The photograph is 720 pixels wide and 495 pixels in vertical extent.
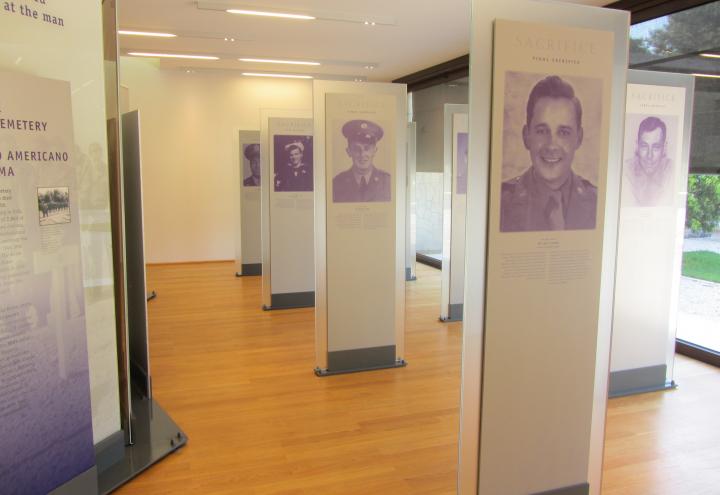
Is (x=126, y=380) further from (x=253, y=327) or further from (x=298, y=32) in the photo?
(x=298, y=32)

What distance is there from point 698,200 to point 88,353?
5.61m

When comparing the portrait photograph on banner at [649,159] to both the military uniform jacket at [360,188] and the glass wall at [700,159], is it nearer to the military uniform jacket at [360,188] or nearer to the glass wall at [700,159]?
the glass wall at [700,159]

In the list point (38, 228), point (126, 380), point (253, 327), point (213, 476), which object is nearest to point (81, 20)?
point (38, 228)

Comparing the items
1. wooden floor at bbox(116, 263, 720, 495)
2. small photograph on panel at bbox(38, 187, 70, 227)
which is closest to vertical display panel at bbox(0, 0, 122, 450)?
small photograph on panel at bbox(38, 187, 70, 227)

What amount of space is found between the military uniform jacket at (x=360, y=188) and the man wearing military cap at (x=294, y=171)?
275 centimetres

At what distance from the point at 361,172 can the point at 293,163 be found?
9.31 ft

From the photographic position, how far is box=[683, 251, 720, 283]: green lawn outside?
5.55 metres

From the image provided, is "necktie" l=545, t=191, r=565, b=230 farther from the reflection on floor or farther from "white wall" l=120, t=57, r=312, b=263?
"white wall" l=120, t=57, r=312, b=263

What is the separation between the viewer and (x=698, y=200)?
5617mm

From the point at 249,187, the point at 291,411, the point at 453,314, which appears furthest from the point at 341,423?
the point at 249,187

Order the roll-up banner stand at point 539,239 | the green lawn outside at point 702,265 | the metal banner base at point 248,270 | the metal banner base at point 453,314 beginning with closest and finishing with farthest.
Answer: the roll-up banner stand at point 539,239, the green lawn outside at point 702,265, the metal banner base at point 453,314, the metal banner base at point 248,270

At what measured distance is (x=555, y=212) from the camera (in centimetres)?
263

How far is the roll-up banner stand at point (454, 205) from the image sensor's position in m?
6.69

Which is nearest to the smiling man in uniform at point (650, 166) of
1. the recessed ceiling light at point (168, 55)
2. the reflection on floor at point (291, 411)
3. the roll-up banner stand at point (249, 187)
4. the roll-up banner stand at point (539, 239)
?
the roll-up banner stand at point (539, 239)
